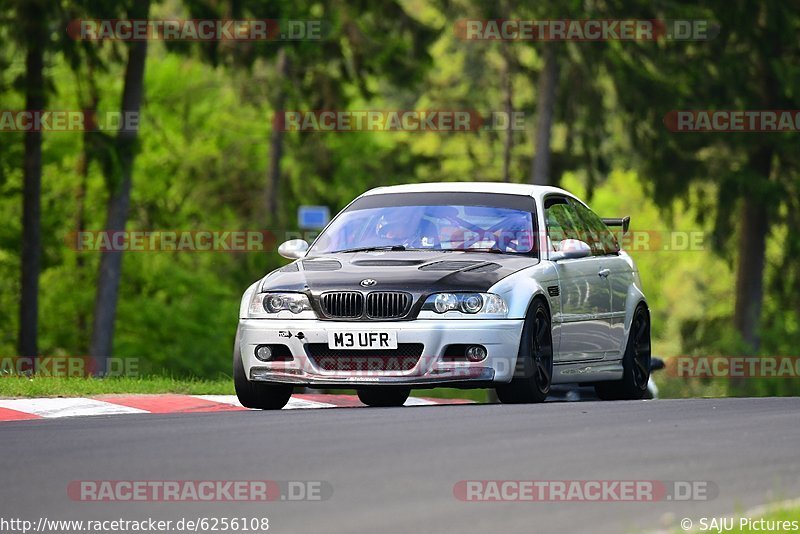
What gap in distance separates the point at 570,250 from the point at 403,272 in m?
1.65

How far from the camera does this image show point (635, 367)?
593 inches

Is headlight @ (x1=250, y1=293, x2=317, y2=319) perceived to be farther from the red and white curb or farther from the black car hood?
the red and white curb

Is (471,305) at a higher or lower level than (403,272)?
lower


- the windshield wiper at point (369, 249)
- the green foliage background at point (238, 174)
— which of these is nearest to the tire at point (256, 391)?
the windshield wiper at point (369, 249)

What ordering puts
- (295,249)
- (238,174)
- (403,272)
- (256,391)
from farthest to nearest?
(238,174) < (295,249) < (256,391) < (403,272)

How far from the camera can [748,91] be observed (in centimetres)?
3700

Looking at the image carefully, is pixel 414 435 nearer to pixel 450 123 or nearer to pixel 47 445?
pixel 47 445

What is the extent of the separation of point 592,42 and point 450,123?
12.7 meters

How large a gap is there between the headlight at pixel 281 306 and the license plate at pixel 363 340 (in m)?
0.27

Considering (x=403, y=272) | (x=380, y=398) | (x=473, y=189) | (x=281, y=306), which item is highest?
(x=473, y=189)

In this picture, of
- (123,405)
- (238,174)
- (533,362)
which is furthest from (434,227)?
(238,174)

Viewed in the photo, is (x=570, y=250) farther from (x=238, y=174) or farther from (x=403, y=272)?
(x=238, y=174)

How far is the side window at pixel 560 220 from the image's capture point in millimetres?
14109

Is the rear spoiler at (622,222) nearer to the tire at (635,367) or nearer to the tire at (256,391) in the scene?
the tire at (635,367)
